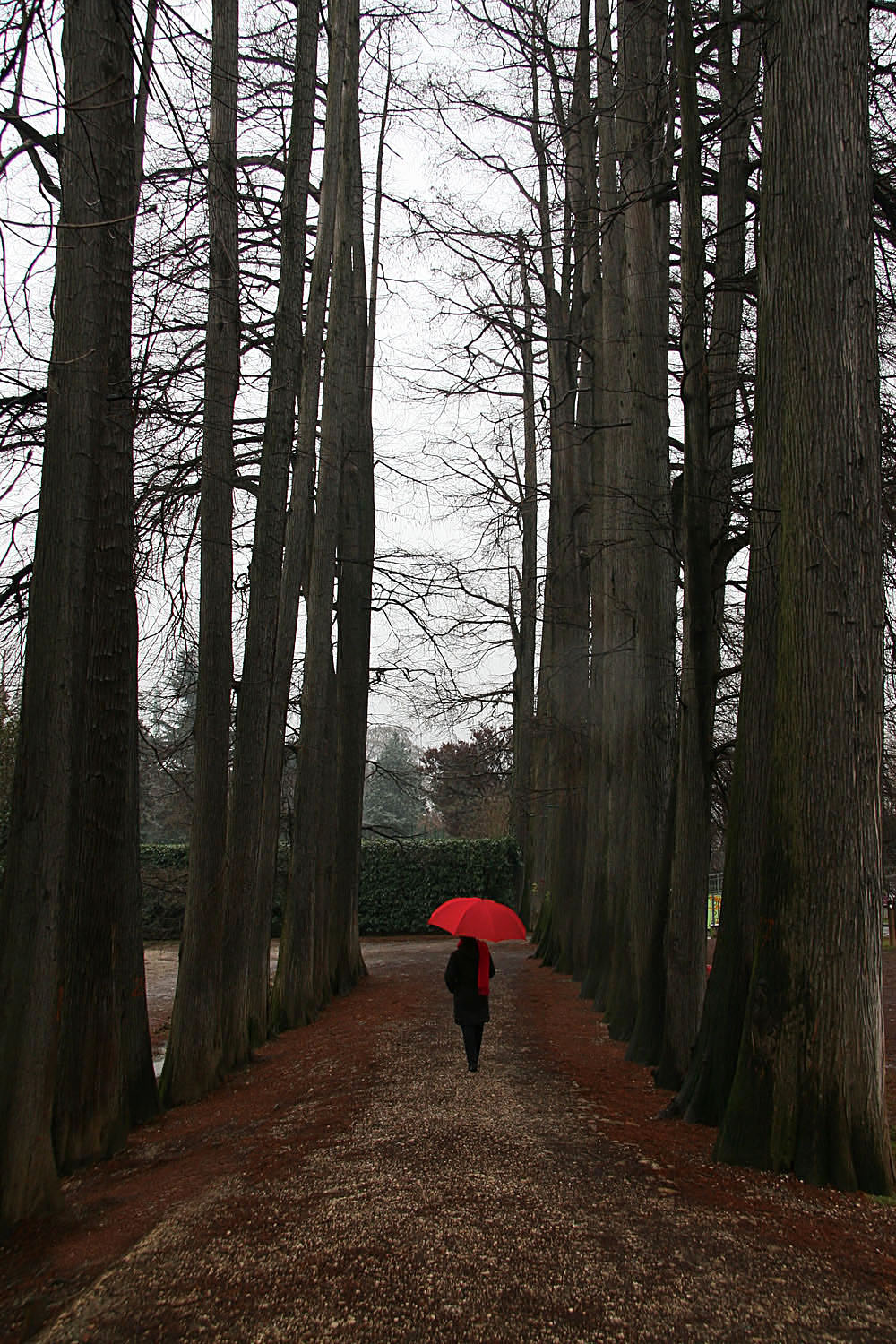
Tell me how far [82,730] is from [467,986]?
3.84m

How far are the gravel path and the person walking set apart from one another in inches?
75.4

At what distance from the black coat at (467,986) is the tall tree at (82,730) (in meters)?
2.54

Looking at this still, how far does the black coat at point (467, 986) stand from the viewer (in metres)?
8.90

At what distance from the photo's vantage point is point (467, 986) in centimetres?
901

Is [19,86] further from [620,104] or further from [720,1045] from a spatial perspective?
[620,104]

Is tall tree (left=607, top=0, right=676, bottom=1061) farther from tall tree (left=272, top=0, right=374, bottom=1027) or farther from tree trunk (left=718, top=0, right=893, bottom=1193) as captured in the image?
tree trunk (left=718, top=0, right=893, bottom=1193)

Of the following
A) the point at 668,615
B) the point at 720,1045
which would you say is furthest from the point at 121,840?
the point at 668,615

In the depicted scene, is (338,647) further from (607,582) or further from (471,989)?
(471,989)

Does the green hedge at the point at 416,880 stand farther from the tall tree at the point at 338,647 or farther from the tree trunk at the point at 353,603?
the tall tree at the point at 338,647

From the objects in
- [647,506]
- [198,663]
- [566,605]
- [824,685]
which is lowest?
[824,685]

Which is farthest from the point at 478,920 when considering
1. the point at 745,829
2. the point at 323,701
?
the point at 323,701

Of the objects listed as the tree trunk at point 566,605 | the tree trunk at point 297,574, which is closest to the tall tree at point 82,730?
the tree trunk at point 297,574

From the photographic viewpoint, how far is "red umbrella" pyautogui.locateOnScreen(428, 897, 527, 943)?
8.71 meters

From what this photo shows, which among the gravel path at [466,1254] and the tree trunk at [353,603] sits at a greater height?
the tree trunk at [353,603]
